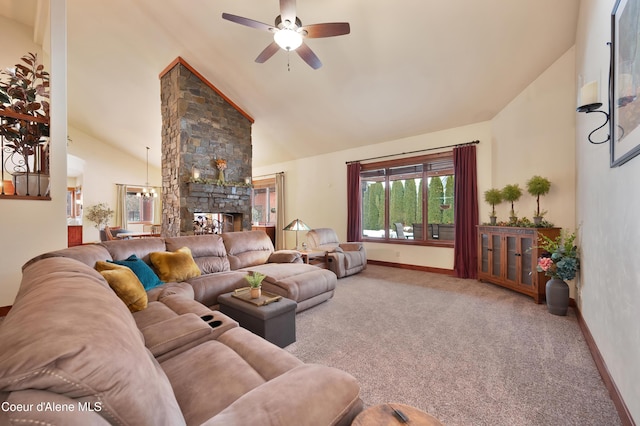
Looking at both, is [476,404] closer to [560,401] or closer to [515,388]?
[515,388]

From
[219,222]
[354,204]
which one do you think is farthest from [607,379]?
[219,222]

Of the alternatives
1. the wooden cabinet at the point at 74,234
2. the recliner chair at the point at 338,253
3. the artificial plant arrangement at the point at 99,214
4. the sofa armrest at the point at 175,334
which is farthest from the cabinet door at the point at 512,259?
the artificial plant arrangement at the point at 99,214

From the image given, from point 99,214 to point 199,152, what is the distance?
17.6 feet

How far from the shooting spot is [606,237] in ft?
6.77

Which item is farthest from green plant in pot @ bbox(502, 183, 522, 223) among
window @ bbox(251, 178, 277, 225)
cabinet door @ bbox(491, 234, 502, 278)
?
window @ bbox(251, 178, 277, 225)

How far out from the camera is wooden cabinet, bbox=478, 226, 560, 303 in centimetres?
357

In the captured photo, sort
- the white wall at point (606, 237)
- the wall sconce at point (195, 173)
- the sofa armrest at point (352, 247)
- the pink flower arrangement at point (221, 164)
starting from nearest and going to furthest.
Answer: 1. the white wall at point (606, 237)
2. the sofa armrest at point (352, 247)
3. the wall sconce at point (195, 173)
4. the pink flower arrangement at point (221, 164)

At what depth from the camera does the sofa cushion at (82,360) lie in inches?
21.1

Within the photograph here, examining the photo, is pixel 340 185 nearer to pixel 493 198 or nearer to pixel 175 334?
pixel 493 198

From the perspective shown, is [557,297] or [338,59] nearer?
[557,297]

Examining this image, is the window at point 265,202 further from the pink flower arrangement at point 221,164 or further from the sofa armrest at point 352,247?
the sofa armrest at point 352,247

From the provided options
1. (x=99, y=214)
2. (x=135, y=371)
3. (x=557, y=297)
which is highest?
(x=99, y=214)

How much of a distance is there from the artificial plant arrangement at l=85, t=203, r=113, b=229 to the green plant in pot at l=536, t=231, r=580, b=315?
10969 mm

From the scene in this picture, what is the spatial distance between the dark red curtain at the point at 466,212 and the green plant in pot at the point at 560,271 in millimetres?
1621
